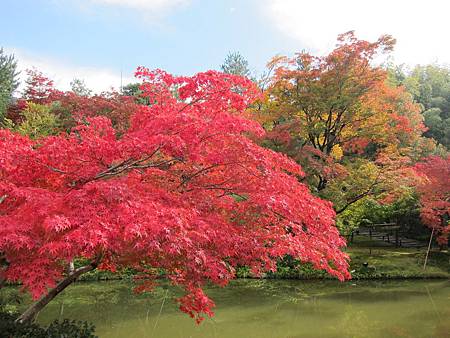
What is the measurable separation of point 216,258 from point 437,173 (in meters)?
12.7

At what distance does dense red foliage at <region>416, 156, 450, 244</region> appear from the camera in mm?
14625

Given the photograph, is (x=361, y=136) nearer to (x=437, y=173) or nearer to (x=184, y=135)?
(x=437, y=173)

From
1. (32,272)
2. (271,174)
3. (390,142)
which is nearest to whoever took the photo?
(32,272)

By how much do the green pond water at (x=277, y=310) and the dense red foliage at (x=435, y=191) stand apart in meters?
2.45

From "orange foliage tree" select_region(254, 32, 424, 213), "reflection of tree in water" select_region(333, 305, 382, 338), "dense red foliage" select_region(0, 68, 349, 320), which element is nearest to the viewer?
"dense red foliage" select_region(0, 68, 349, 320)

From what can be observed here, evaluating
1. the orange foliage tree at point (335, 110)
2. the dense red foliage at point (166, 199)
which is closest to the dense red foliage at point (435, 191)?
the orange foliage tree at point (335, 110)

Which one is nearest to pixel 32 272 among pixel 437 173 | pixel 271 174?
pixel 271 174

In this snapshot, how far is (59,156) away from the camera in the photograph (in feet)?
15.4

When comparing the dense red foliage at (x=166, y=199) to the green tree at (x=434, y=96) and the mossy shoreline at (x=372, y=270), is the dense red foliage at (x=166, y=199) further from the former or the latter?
the green tree at (x=434, y=96)

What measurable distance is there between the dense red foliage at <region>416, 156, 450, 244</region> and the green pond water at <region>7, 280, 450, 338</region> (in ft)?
8.04

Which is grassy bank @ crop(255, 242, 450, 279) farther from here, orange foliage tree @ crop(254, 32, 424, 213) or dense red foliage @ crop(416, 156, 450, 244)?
orange foliage tree @ crop(254, 32, 424, 213)

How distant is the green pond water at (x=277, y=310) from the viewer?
28.3ft

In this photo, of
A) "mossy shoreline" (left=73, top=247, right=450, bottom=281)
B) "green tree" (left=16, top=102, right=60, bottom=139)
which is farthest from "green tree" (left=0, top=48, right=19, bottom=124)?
"mossy shoreline" (left=73, top=247, right=450, bottom=281)

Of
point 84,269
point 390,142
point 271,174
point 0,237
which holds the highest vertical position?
point 390,142
